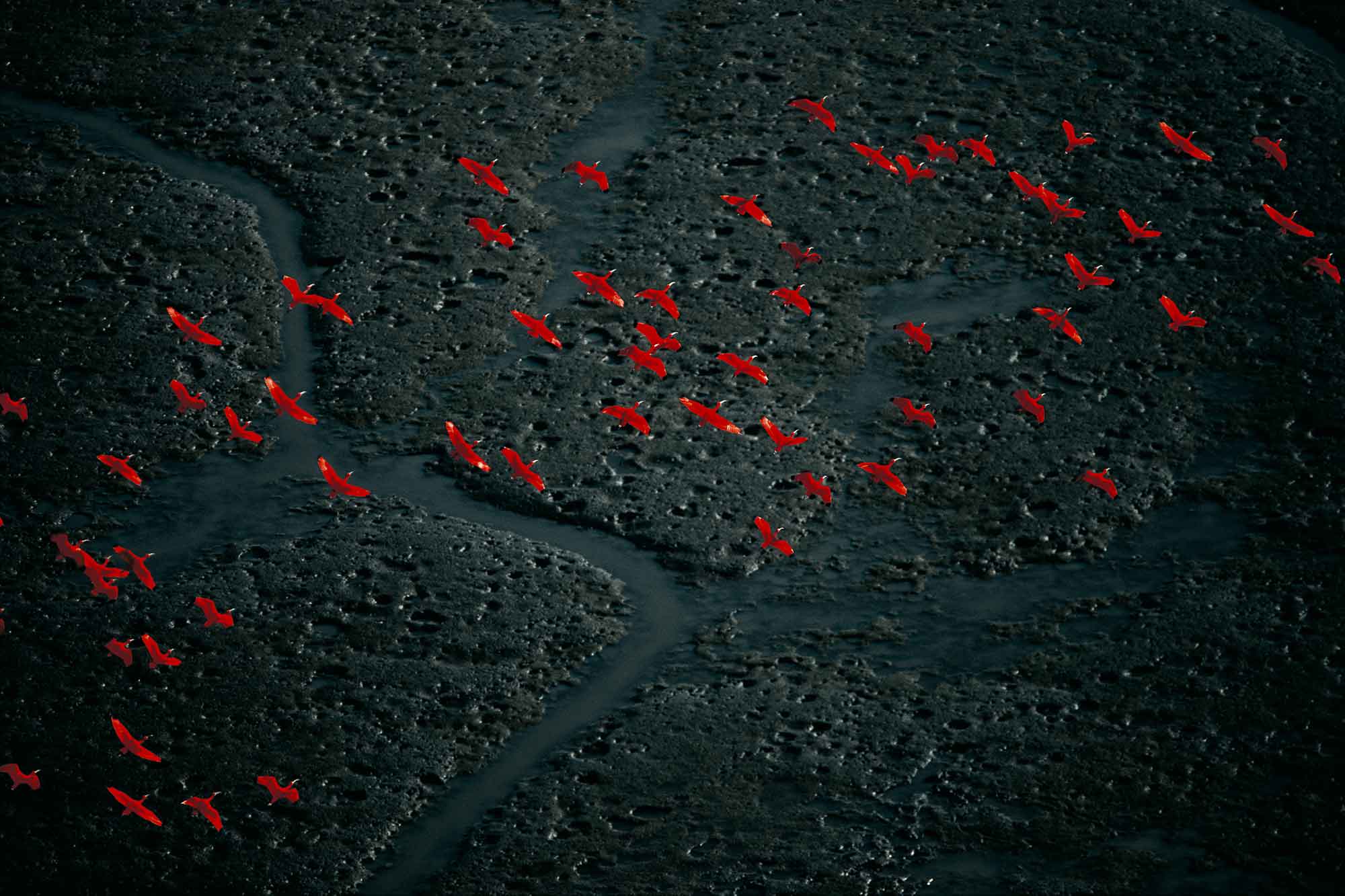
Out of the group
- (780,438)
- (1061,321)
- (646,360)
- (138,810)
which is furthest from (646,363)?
(138,810)

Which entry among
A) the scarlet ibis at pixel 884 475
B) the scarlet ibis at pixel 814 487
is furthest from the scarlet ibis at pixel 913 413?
the scarlet ibis at pixel 814 487

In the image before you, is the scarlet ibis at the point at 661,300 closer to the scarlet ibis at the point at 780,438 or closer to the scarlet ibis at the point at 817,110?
the scarlet ibis at the point at 780,438

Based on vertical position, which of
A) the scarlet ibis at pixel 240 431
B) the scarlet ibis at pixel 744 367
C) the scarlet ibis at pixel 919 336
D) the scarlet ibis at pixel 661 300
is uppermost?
the scarlet ibis at pixel 919 336

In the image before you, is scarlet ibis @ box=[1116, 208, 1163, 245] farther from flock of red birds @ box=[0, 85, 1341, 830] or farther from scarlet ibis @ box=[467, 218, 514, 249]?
scarlet ibis @ box=[467, 218, 514, 249]

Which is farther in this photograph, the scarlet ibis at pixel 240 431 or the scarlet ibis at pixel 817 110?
the scarlet ibis at pixel 817 110

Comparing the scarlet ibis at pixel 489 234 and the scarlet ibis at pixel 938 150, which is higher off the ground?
the scarlet ibis at pixel 938 150

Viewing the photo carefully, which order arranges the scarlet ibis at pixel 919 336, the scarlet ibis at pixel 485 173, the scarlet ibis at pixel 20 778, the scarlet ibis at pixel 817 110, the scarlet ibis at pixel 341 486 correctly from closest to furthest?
the scarlet ibis at pixel 20 778 < the scarlet ibis at pixel 341 486 < the scarlet ibis at pixel 919 336 < the scarlet ibis at pixel 485 173 < the scarlet ibis at pixel 817 110

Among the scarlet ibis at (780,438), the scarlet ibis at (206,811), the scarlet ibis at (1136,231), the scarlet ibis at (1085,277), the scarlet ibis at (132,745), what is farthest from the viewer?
the scarlet ibis at (1136,231)
